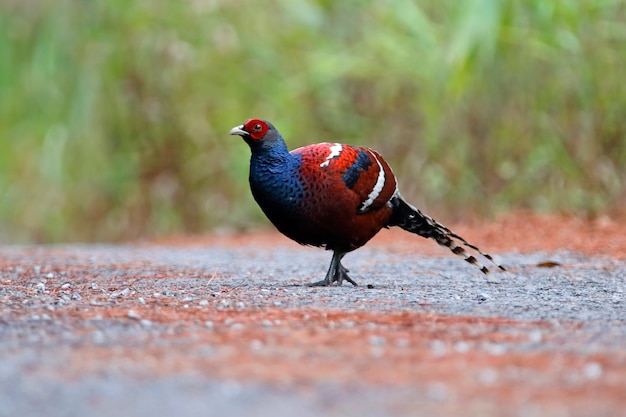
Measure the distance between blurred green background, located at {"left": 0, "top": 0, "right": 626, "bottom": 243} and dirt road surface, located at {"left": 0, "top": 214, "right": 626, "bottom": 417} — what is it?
479 cm

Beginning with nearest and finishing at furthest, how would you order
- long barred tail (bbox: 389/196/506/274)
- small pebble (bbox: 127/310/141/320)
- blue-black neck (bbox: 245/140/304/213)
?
1. small pebble (bbox: 127/310/141/320)
2. blue-black neck (bbox: 245/140/304/213)
3. long barred tail (bbox: 389/196/506/274)

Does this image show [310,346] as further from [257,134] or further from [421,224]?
[421,224]

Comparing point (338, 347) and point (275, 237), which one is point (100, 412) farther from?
point (275, 237)

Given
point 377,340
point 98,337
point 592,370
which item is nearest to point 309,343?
point 377,340

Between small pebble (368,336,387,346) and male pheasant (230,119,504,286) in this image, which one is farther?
male pheasant (230,119,504,286)

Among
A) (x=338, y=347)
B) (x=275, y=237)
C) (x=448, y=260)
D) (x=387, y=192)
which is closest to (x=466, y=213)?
(x=275, y=237)

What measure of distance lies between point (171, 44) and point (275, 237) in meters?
3.02

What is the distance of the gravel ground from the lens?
9.96 ft

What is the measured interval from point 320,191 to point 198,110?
25.5 feet

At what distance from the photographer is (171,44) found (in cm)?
1367

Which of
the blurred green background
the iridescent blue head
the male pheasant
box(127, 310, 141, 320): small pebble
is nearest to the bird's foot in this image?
the male pheasant

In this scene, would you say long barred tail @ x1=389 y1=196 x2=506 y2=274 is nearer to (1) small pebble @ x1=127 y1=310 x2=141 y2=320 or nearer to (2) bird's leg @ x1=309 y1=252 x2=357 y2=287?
(2) bird's leg @ x1=309 y1=252 x2=357 y2=287

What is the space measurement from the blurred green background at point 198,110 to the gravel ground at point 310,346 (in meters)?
5.43

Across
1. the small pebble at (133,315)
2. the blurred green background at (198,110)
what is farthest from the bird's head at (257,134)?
the blurred green background at (198,110)
